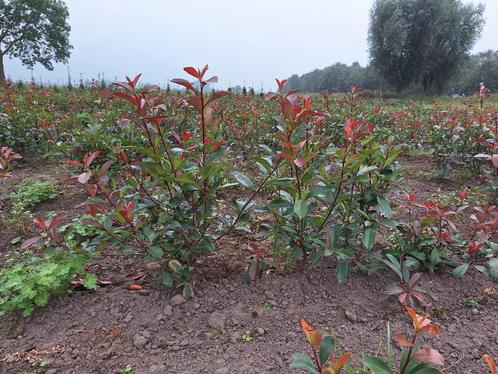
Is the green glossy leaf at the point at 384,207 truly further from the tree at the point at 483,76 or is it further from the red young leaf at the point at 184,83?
the tree at the point at 483,76

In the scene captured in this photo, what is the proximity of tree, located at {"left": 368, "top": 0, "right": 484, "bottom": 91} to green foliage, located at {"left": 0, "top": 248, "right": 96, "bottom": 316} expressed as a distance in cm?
2488

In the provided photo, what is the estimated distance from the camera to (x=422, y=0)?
22891mm

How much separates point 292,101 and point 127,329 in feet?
4.05

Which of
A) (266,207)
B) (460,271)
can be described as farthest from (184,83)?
(460,271)

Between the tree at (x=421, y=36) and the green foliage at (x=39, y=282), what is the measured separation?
2488cm

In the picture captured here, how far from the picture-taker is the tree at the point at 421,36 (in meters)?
22.7

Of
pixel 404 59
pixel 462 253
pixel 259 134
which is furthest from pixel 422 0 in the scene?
pixel 462 253

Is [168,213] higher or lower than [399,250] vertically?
higher

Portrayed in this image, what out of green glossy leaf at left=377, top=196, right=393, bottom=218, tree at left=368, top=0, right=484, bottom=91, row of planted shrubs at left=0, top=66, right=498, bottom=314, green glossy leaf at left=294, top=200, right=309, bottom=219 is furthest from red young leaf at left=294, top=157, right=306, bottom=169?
tree at left=368, top=0, right=484, bottom=91

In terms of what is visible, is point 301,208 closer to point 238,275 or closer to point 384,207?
point 384,207

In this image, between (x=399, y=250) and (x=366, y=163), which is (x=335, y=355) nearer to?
(x=399, y=250)

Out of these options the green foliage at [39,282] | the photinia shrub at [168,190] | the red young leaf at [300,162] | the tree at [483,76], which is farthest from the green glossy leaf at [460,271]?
the tree at [483,76]

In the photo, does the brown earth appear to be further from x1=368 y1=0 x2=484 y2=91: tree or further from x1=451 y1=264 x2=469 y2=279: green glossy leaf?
x1=368 y1=0 x2=484 y2=91: tree

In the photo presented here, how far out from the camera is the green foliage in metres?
1.64
